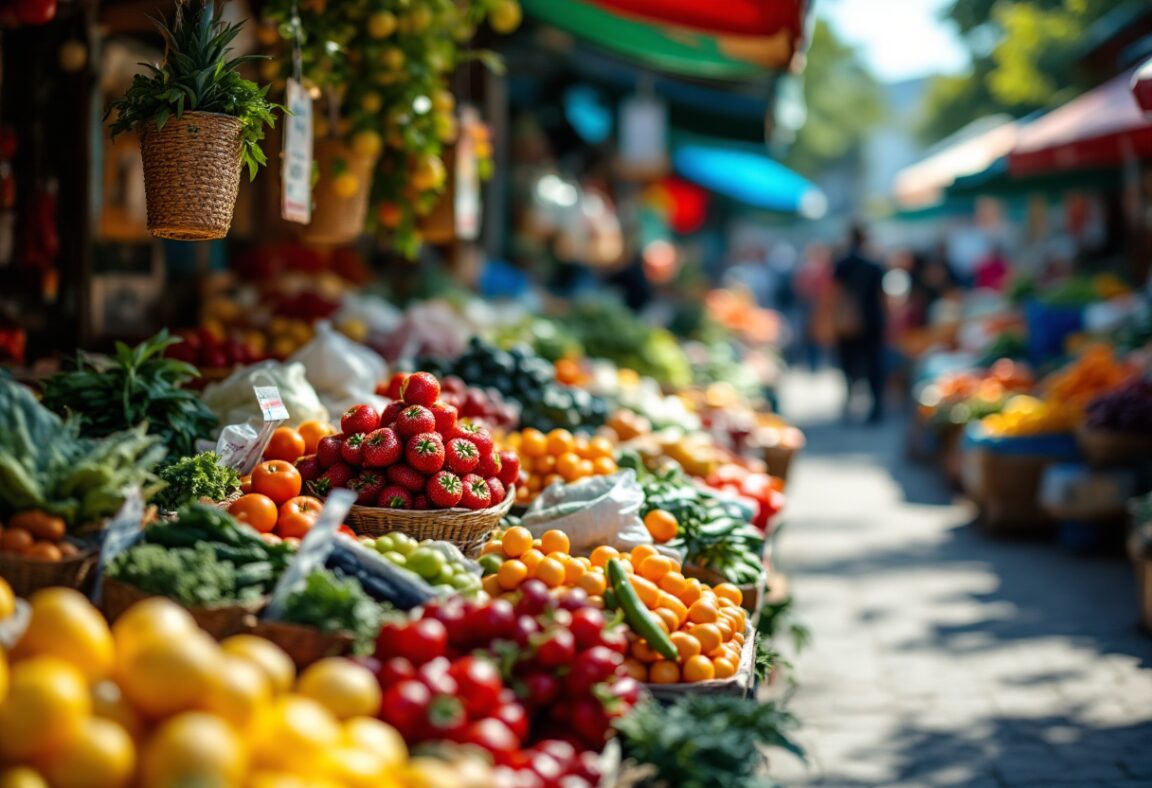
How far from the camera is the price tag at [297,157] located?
4223mm

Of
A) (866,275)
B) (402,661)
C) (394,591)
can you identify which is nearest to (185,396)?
(394,591)

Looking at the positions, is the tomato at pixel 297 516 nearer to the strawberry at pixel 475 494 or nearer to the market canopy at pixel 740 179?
the strawberry at pixel 475 494

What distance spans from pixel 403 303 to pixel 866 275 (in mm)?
7680

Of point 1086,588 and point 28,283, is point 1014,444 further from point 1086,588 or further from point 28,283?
point 28,283

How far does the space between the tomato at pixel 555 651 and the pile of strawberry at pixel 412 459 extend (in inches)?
38.4

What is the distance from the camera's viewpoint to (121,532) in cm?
276

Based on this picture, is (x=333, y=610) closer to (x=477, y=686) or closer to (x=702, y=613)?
(x=477, y=686)

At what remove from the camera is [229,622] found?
258cm

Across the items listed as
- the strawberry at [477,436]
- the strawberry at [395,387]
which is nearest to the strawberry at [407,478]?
the strawberry at [477,436]

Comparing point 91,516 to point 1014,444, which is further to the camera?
point 1014,444

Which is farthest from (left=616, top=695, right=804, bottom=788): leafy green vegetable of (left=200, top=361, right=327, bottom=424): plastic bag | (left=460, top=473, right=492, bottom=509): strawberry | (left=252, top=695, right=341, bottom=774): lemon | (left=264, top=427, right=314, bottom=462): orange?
(left=200, top=361, right=327, bottom=424): plastic bag

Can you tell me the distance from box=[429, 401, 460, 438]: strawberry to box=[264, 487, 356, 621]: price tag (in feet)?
3.11

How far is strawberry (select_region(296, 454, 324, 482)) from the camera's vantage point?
375 centimetres

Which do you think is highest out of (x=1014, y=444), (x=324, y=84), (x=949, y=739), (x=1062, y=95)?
(x=1062, y=95)
